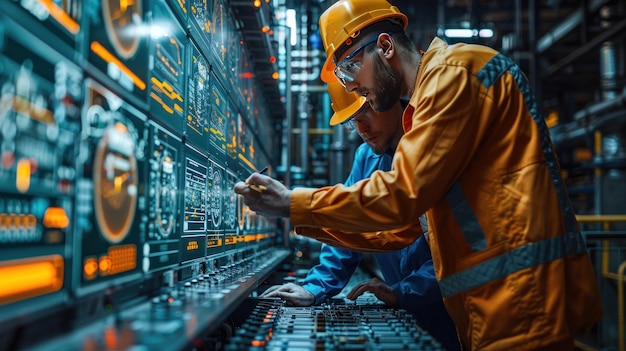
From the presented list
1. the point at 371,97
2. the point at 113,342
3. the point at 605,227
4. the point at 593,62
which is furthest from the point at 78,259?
the point at 593,62

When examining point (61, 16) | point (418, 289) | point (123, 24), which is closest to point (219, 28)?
point (123, 24)

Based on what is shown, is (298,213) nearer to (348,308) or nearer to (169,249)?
(169,249)

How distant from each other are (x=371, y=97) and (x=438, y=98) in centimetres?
62

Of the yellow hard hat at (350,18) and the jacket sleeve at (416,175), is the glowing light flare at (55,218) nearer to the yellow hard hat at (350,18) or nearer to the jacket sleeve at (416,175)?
the jacket sleeve at (416,175)

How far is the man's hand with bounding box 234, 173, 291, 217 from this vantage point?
1.78 metres

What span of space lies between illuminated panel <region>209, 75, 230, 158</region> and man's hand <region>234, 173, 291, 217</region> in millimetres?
806

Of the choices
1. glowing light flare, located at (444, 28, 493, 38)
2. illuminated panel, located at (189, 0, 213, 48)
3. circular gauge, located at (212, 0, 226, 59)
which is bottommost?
illuminated panel, located at (189, 0, 213, 48)

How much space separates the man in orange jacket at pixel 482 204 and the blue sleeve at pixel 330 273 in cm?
71

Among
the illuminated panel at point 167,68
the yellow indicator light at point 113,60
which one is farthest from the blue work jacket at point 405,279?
Answer: the yellow indicator light at point 113,60

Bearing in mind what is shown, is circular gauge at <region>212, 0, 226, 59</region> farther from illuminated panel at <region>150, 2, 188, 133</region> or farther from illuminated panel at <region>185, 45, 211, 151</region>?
illuminated panel at <region>150, 2, 188, 133</region>

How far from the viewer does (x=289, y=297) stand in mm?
2289

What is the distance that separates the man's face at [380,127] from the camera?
2984 millimetres

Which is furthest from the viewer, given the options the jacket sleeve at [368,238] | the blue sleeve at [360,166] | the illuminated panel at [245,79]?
the illuminated panel at [245,79]

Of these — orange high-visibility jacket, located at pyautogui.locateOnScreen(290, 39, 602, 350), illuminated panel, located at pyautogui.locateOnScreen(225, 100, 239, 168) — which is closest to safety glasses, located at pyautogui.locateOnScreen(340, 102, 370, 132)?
illuminated panel, located at pyautogui.locateOnScreen(225, 100, 239, 168)
